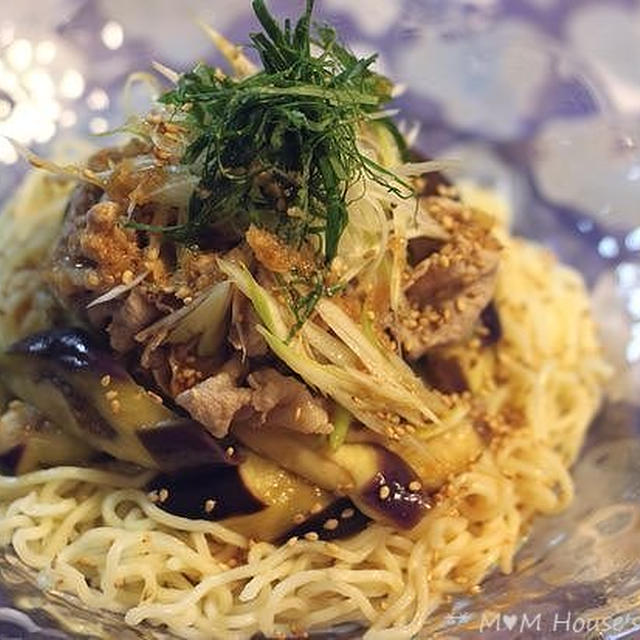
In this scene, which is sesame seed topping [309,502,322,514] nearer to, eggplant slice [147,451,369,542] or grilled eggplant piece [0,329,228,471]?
eggplant slice [147,451,369,542]

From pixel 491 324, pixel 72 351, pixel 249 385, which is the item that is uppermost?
pixel 491 324

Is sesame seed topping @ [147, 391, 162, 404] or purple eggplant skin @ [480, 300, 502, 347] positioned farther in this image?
purple eggplant skin @ [480, 300, 502, 347]

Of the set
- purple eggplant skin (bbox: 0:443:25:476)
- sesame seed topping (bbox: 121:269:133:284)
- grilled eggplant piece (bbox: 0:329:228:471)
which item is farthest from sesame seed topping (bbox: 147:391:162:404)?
purple eggplant skin (bbox: 0:443:25:476)

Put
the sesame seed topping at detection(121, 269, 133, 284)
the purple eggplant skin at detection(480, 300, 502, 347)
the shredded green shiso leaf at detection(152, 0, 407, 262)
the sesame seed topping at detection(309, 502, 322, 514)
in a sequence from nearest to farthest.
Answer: the shredded green shiso leaf at detection(152, 0, 407, 262), the sesame seed topping at detection(121, 269, 133, 284), the sesame seed topping at detection(309, 502, 322, 514), the purple eggplant skin at detection(480, 300, 502, 347)

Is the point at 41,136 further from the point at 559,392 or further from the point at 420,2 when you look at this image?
the point at 559,392

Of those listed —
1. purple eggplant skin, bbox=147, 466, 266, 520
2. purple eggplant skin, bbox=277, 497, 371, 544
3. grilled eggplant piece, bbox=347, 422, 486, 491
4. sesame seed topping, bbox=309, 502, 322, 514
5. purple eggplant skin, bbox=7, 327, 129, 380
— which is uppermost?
purple eggplant skin, bbox=7, 327, 129, 380

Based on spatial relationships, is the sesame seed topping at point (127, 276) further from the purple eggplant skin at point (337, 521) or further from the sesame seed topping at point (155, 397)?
the purple eggplant skin at point (337, 521)

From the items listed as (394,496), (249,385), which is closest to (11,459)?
(249,385)

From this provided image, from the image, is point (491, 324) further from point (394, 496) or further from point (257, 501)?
point (257, 501)
